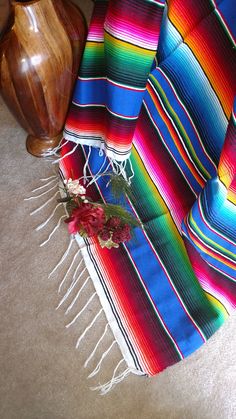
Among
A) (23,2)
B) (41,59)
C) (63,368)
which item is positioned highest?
(23,2)

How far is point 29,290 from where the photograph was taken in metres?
1.13

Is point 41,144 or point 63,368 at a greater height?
point 41,144

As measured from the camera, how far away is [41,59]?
1.05 metres

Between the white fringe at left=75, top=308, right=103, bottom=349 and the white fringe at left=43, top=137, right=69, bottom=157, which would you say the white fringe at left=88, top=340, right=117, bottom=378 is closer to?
the white fringe at left=75, top=308, right=103, bottom=349

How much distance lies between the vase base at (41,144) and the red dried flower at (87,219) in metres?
0.30

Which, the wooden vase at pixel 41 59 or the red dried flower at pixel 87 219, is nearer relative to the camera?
the wooden vase at pixel 41 59

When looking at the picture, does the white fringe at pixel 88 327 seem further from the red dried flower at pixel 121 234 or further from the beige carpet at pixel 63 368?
the red dried flower at pixel 121 234

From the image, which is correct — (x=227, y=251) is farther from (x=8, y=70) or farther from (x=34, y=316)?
(x=8, y=70)

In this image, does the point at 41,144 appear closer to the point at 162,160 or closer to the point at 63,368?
the point at 162,160

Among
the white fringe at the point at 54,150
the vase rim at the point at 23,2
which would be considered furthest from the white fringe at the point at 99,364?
the vase rim at the point at 23,2

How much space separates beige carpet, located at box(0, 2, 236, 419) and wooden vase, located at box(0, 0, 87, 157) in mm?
376

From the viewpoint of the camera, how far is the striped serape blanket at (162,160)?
966 millimetres

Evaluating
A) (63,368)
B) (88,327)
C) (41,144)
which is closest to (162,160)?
(41,144)

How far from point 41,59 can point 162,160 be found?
44 centimetres
